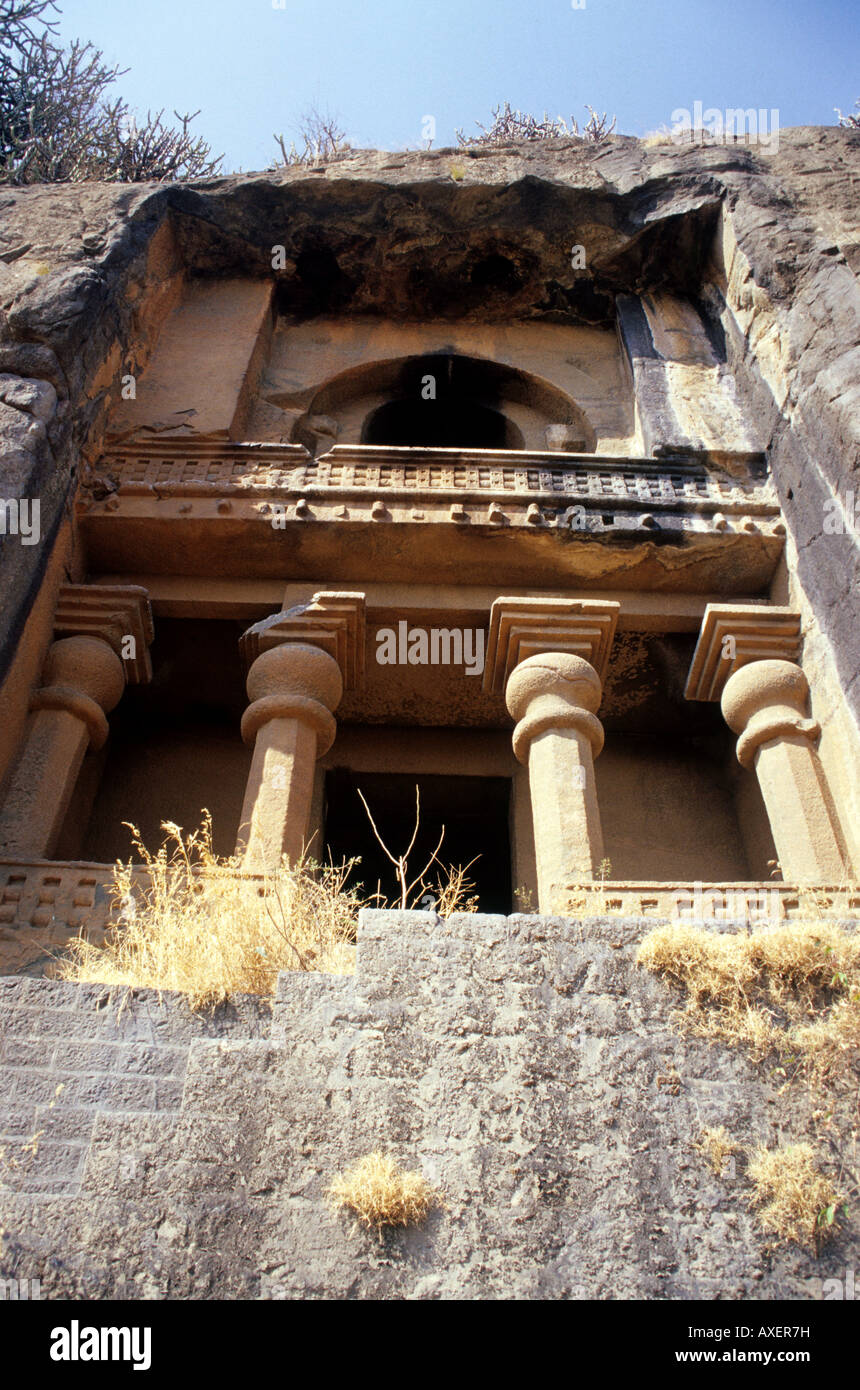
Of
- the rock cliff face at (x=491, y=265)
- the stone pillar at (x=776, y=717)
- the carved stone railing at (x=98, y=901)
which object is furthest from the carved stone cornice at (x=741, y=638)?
the carved stone railing at (x=98, y=901)

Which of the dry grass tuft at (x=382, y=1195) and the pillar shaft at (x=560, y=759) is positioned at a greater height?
the pillar shaft at (x=560, y=759)

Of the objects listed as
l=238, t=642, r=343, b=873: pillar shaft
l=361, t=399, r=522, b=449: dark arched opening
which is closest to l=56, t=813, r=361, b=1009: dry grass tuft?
l=238, t=642, r=343, b=873: pillar shaft

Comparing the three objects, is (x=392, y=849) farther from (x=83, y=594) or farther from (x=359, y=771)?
(x=83, y=594)

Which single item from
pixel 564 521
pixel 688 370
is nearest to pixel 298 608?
pixel 564 521

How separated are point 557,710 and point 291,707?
4.99 feet

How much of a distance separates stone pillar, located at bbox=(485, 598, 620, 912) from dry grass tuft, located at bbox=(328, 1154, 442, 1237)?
2.18 m

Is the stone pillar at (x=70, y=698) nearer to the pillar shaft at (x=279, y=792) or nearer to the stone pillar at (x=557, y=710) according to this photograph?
the pillar shaft at (x=279, y=792)

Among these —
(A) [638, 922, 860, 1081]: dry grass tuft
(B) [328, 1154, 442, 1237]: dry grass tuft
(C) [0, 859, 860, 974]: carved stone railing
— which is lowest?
(B) [328, 1154, 442, 1237]: dry grass tuft

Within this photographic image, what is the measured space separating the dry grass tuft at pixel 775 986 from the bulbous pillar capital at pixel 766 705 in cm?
255

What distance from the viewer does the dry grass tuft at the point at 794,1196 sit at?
2836 mm

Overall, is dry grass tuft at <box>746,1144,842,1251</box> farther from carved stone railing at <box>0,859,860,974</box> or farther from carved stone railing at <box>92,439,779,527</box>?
carved stone railing at <box>92,439,779,527</box>

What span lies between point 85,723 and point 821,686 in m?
4.19

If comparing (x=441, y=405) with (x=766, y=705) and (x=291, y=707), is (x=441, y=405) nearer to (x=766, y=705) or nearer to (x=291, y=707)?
(x=291, y=707)

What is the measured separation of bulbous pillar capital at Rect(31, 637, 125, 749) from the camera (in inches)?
238
